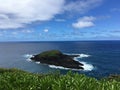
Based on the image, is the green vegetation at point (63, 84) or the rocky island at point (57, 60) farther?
the rocky island at point (57, 60)

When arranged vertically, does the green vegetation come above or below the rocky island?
above

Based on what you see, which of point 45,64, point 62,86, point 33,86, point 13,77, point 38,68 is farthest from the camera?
point 45,64

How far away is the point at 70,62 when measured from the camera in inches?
3738

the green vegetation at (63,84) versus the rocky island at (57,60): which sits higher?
the green vegetation at (63,84)

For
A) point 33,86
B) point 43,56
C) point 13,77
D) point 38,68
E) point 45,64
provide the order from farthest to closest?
point 43,56 → point 45,64 → point 38,68 → point 13,77 → point 33,86

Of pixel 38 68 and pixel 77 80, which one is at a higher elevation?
pixel 77 80

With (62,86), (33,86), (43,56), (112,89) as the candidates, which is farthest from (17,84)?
(43,56)

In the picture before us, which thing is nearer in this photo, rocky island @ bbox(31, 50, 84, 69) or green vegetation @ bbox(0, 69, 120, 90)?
green vegetation @ bbox(0, 69, 120, 90)

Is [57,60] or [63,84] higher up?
[63,84]

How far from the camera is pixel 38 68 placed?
3406 inches

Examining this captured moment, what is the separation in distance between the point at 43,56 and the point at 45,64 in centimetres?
881

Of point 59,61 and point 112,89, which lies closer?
point 112,89

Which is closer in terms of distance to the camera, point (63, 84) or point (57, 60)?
point (63, 84)

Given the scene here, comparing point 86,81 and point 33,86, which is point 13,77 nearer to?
point 33,86
